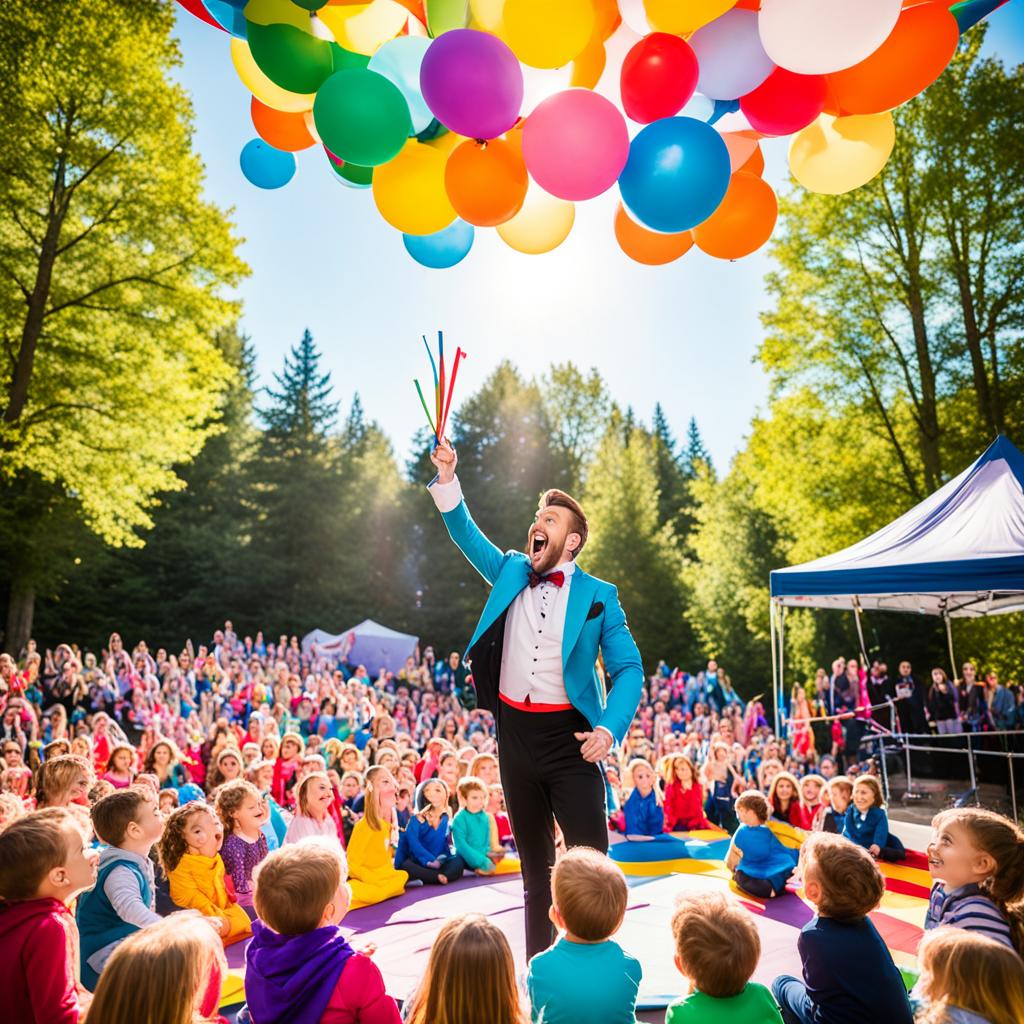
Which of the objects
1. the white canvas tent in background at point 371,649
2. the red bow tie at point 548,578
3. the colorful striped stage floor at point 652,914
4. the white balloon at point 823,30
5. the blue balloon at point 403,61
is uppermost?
the blue balloon at point 403,61

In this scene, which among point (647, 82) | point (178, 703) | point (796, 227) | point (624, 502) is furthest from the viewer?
point (624, 502)

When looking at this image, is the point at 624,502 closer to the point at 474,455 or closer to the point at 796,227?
the point at 474,455

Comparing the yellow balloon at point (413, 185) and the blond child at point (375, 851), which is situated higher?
the yellow balloon at point (413, 185)

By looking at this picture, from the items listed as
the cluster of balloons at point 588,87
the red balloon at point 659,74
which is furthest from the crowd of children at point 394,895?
the red balloon at point 659,74

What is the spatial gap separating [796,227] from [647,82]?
12.3 metres

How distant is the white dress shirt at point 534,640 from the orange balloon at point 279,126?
1.91 metres

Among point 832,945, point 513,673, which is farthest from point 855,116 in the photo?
point 832,945

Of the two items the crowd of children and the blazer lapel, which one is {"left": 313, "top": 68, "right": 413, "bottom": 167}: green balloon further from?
the crowd of children

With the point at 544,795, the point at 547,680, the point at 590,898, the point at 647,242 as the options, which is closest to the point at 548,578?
the point at 547,680

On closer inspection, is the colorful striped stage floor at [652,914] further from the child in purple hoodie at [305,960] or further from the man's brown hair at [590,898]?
the man's brown hair at [590,898]

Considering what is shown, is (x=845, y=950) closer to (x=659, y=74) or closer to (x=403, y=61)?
(x=659, y=74)

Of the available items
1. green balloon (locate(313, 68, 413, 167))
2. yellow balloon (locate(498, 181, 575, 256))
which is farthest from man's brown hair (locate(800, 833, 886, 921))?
green balloon (locate(313, 68, 413, 167))

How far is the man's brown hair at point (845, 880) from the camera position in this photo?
7.95ft

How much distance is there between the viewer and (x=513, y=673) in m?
3.03
